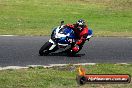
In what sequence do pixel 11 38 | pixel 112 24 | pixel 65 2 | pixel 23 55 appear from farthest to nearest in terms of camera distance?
pixel 65 2
pixel 112 24
pixel 11 38
pixel 23 55

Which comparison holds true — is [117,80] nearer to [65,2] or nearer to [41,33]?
[41,33]

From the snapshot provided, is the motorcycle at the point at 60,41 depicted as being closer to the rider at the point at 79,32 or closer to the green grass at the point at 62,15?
the rider at the point at 79,32

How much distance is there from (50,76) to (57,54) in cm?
449

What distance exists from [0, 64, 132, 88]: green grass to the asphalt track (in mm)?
1380

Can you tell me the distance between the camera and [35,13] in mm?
33094

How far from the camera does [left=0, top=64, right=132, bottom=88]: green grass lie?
1080cm

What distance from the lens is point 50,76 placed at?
11.9 m

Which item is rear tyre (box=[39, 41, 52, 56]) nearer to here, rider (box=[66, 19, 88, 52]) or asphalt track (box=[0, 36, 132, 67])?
asphalt track (box=[0, 36, 132, 67])

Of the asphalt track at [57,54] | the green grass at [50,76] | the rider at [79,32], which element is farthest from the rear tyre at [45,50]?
the green grass at [50,76]

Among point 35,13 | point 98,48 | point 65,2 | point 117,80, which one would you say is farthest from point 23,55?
point 65,2

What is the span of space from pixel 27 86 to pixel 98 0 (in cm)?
3184

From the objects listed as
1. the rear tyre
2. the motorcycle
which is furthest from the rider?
the rear tyre

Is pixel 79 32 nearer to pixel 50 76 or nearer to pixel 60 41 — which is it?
pixel 60 41

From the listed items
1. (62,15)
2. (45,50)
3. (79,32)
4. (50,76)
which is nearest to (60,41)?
(45,50)
